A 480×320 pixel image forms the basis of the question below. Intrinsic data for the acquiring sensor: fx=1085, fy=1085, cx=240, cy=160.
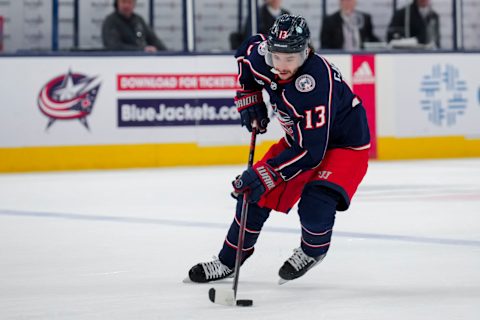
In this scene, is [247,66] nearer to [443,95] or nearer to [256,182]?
[256,182]

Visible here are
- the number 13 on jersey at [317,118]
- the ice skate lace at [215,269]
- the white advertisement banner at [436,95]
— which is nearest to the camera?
the number 13 on jersey at [317,118]

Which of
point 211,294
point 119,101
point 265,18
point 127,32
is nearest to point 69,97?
point 119,101

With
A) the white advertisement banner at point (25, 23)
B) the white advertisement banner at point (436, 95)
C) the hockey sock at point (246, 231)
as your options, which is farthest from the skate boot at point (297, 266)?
the white advertisement banner at point (436, 95)

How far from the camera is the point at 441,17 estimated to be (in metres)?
10.4

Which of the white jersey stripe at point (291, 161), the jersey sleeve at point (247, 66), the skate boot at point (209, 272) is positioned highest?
the jersey sleeve at point (247, 66)

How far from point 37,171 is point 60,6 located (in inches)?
57.9

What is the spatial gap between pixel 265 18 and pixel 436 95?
1723 millimetres

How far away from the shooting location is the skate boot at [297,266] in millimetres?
3623

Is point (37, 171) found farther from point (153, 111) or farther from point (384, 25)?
point (384, 25)

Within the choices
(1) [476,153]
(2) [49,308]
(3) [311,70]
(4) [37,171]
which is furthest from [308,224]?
(1) [476,153]

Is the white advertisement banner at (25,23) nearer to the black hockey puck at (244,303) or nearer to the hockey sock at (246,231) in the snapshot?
the hockey sock at (246,231)

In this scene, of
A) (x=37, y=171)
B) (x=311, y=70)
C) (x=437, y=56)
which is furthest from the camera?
(x=437, y=56)

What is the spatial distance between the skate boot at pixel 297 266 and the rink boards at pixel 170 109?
540 cm

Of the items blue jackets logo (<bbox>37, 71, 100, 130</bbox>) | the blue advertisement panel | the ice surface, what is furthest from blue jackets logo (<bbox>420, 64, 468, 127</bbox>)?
blue jackets logo (<bbox>37, 71, 100, 130</bbox>)
